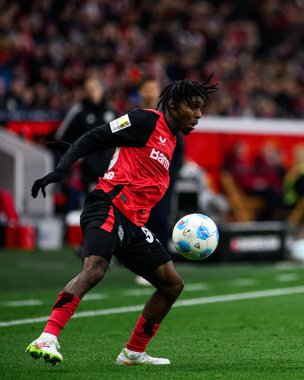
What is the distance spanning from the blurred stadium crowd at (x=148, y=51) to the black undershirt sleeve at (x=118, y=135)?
43.3 ft

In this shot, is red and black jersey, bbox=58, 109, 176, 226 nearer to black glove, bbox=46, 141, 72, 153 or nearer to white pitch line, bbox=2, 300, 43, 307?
black glove, bbox=46, 141, 72, 153

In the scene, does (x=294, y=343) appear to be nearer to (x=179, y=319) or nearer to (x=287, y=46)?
(x=179, y=319)

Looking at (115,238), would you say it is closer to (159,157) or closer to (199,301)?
(159,157)

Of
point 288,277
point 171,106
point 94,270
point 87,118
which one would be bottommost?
point 288,277

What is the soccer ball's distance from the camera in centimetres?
671

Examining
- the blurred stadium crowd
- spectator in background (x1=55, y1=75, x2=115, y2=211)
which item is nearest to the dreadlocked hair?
spectator in background (x1=55, y1=75, x2=115, y2=211)

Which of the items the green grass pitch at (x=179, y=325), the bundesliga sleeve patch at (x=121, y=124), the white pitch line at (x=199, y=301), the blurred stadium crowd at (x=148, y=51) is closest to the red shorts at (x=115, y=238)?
the bundesliga sleeve patch at (x=121, y=124)

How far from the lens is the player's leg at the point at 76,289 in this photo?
19.5 feet

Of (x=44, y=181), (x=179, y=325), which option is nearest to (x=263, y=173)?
(x=179, y=325)

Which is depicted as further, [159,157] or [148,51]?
[148,51]

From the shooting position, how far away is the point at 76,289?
6195 mm

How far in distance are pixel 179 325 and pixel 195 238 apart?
2355 mm

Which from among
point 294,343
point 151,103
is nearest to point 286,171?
point 151,103

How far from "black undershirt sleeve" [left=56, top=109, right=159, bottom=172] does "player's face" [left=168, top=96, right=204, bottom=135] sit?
177 millimetres
